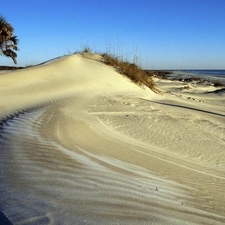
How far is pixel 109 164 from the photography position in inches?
153

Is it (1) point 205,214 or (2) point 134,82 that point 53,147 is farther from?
(2) point 134,82

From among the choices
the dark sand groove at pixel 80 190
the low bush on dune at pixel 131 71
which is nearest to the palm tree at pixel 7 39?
the low bush on dune at pixel 131 71

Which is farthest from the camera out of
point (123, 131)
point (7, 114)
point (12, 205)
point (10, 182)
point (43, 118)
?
point (7, 114)

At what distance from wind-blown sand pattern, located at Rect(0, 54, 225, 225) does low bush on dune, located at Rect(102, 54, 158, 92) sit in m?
5.55

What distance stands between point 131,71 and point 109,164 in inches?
463

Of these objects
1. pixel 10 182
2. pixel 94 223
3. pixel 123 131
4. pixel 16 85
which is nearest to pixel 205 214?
pixel 94 223

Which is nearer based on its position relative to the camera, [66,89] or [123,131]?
[123,131]

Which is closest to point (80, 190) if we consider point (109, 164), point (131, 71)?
point (109, 164)

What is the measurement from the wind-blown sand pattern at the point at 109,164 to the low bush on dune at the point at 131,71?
5.55m

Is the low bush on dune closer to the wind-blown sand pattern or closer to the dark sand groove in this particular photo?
the wind-blown sand pattern

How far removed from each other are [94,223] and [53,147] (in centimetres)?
236

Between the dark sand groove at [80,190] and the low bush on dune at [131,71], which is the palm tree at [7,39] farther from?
the dark sand groove at [80,190]

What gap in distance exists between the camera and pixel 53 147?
176 inches

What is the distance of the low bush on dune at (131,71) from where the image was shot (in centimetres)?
1494
